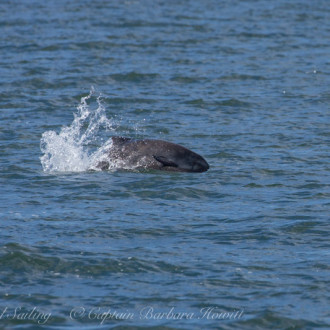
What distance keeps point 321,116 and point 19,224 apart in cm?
1094

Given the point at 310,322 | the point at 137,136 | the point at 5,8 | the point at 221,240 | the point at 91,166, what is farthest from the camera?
the point at 5,8

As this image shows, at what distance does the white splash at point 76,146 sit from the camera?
60.9 ft

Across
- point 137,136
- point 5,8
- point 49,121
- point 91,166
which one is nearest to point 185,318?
point 91,166

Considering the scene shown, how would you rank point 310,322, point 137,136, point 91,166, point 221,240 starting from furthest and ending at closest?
point 137,136, point 91,166, point 221,240, point 310,322

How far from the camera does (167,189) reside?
16828mm

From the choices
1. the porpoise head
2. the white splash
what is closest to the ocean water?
the white splash

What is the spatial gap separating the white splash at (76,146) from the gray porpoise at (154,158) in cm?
38

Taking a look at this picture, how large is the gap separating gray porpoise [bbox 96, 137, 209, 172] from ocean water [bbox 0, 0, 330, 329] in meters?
0.25

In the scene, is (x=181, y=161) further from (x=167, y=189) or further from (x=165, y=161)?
(x=167, y=189)

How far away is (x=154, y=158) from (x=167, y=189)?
1343 millimetres

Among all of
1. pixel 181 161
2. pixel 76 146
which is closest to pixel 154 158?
pixel 181 161

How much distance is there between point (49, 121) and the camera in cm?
2319

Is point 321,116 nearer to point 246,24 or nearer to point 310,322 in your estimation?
point 310,322

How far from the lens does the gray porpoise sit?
18047mm
